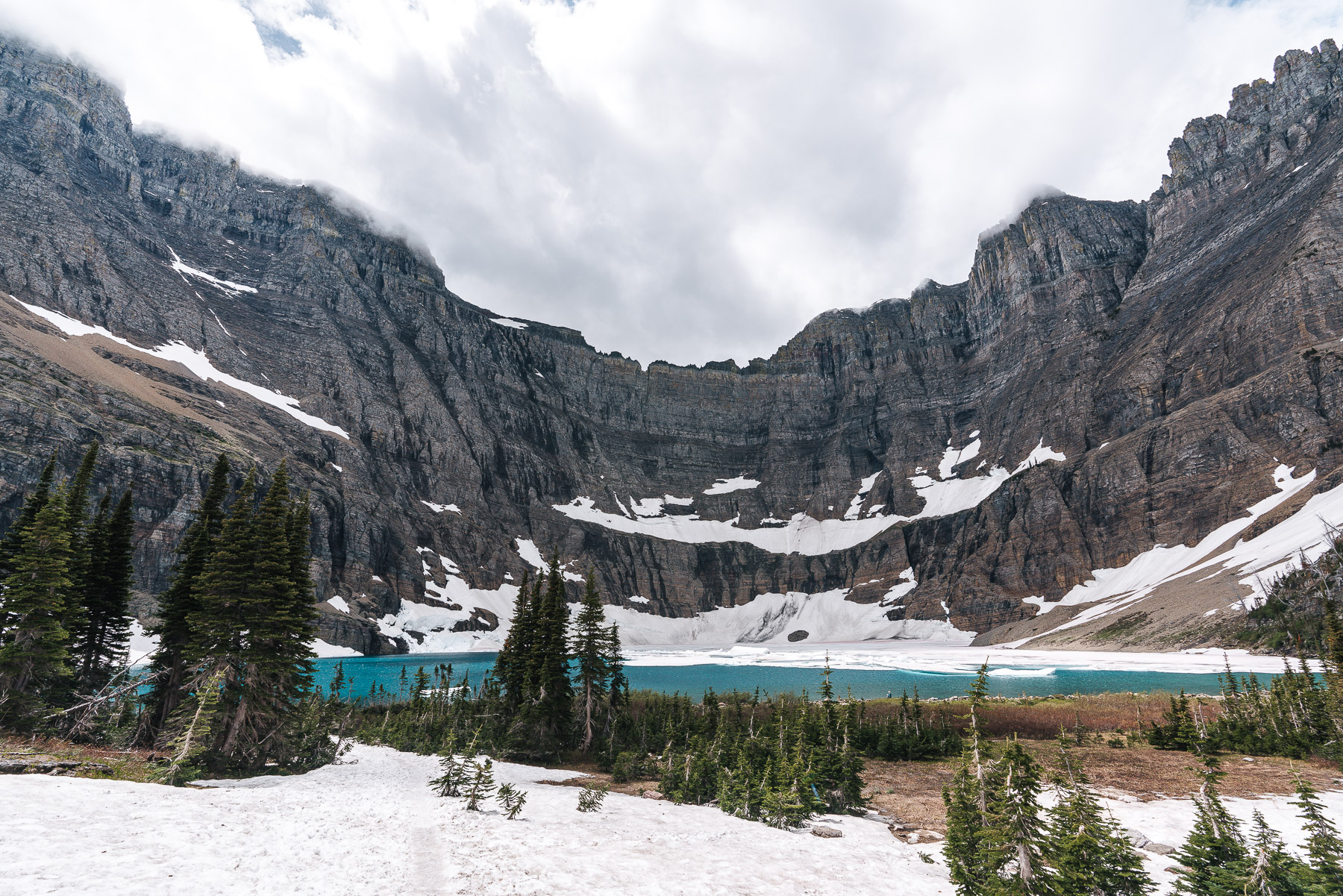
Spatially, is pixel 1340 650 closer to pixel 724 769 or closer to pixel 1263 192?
pixel 724 769

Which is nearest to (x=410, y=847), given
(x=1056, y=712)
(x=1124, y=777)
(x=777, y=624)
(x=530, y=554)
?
(x=1124, y=777)

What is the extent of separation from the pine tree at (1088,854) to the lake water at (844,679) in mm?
43254

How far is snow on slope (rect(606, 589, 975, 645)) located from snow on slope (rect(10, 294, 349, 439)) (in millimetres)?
95148

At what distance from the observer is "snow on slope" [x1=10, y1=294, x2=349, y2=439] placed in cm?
13275

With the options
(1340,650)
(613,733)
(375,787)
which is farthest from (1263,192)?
(375,787)

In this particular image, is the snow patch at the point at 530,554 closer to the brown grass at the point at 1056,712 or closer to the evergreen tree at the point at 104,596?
the brown grass at the point at 1056,712

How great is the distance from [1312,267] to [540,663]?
174 metres

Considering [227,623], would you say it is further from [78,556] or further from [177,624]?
[78,556]

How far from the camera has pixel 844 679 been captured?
3526 inches

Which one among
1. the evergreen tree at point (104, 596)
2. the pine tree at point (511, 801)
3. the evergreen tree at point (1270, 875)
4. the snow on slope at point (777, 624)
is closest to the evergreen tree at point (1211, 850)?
the evergreen tree at point (1270, 875)

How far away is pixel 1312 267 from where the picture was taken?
126 meters

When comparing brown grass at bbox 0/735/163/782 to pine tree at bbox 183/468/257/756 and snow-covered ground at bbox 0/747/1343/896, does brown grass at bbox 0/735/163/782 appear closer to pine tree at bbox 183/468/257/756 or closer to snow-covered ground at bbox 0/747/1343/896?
pine tree at bbox 183/468/257/756

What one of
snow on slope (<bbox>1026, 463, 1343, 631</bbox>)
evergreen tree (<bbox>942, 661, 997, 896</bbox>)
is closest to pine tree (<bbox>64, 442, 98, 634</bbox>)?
evergreen tree (<bbox>942, 661, 997, 896</bbox>)

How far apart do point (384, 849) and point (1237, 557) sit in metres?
137
